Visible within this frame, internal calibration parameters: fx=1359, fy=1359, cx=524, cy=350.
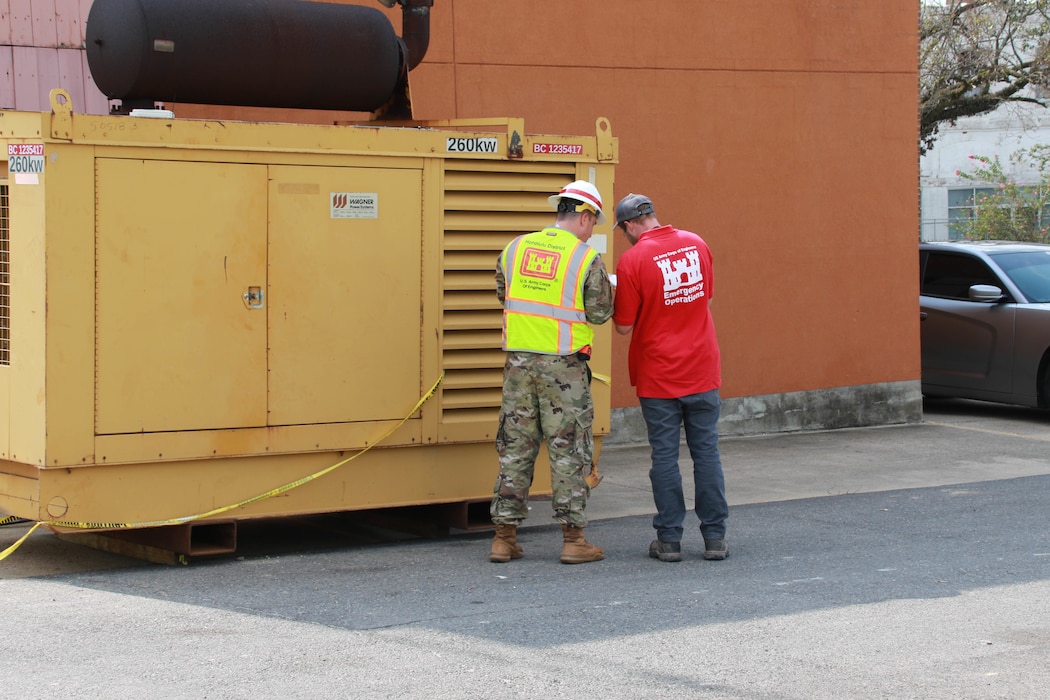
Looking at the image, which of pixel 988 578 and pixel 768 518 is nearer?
pixel 988 578

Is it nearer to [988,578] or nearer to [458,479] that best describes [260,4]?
[458,479]

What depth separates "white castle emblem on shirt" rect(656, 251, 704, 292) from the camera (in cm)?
672

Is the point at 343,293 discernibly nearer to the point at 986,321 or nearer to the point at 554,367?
the point at 554,367

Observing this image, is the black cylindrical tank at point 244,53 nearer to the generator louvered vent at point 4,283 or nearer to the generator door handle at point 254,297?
the generator louvered vent at point 4,283

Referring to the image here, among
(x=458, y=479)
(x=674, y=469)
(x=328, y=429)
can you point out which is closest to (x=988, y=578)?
(x=674, y=469)

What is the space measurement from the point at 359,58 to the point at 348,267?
117 centimetres

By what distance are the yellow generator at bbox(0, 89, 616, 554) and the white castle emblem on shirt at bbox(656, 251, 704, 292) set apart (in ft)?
3.59

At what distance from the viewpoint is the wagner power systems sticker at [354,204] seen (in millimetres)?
6887

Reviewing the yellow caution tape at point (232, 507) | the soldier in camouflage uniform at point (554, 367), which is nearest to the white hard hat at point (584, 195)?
the soldier in camouflage uniform at point (554, 367)

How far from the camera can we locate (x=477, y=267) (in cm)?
736

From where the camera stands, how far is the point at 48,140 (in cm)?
611

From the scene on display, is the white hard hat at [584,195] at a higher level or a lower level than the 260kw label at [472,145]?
lower

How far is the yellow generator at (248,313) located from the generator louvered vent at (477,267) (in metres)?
0.01

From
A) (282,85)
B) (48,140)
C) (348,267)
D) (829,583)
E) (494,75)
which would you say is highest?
(494,75)
